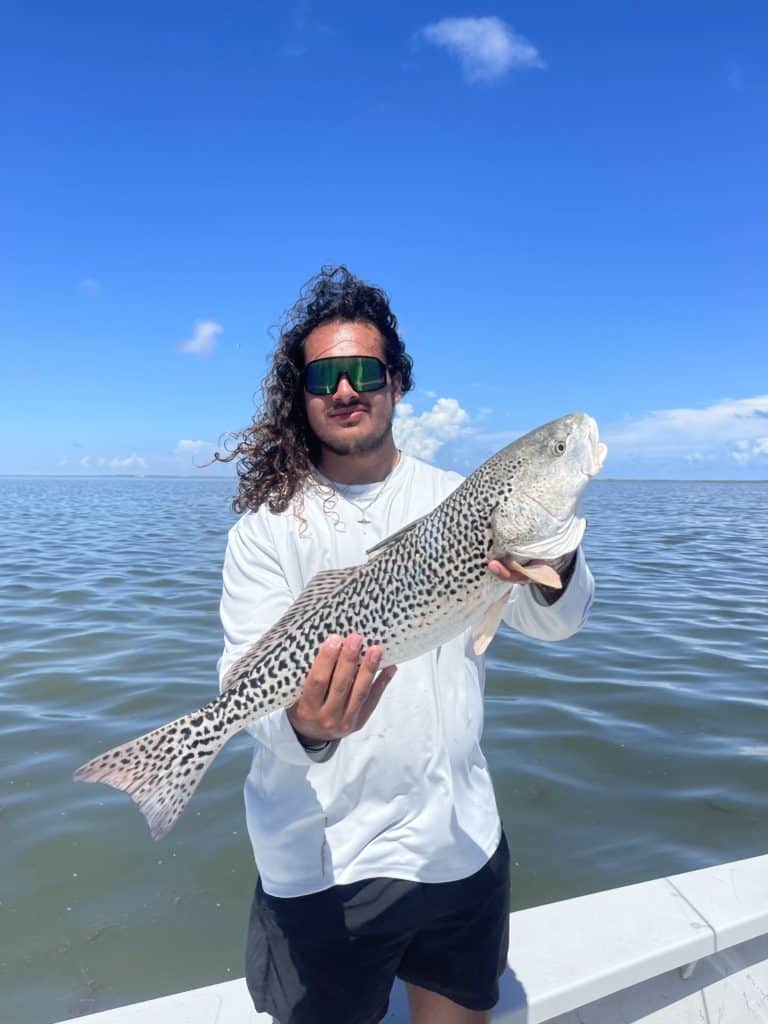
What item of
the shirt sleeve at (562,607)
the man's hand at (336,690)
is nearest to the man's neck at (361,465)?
the shirt sleeve at (562,607)

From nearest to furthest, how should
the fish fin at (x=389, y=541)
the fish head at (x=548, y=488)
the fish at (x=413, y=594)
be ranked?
1. the fish at (x=413, y=594)
2. the fish head at (x=548, y=488)
3. the fish fin at (x=389, y=541)

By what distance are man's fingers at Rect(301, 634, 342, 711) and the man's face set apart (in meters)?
1.23

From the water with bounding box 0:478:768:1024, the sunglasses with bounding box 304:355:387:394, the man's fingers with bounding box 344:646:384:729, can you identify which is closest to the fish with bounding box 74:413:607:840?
the man's fingers with bounding box 344:646:384:729

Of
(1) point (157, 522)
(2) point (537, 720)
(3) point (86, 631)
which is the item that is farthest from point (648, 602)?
(1) point (157, 522)

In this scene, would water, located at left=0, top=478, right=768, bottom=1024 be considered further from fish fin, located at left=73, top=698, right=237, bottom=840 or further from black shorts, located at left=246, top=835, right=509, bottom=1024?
fish fin, located at left=73, top=698, right=237, bottom=840

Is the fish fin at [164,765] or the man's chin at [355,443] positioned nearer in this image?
the fish fin at [164,765]

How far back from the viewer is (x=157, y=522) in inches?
1320

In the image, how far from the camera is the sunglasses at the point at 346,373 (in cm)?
385

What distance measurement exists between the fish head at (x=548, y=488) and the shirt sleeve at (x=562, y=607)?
0.19 m

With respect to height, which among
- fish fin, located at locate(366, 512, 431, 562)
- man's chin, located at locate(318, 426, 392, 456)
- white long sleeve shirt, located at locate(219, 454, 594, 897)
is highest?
man's chin, located at locate(318, 426, 392, 456)

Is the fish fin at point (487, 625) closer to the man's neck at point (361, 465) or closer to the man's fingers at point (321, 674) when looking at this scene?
the man's fingers at point (321, 674)

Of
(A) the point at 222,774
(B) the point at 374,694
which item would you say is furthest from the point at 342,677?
(A) the point at 222,774

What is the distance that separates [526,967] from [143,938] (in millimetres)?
3107

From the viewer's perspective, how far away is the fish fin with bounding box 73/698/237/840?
3.11 metres
